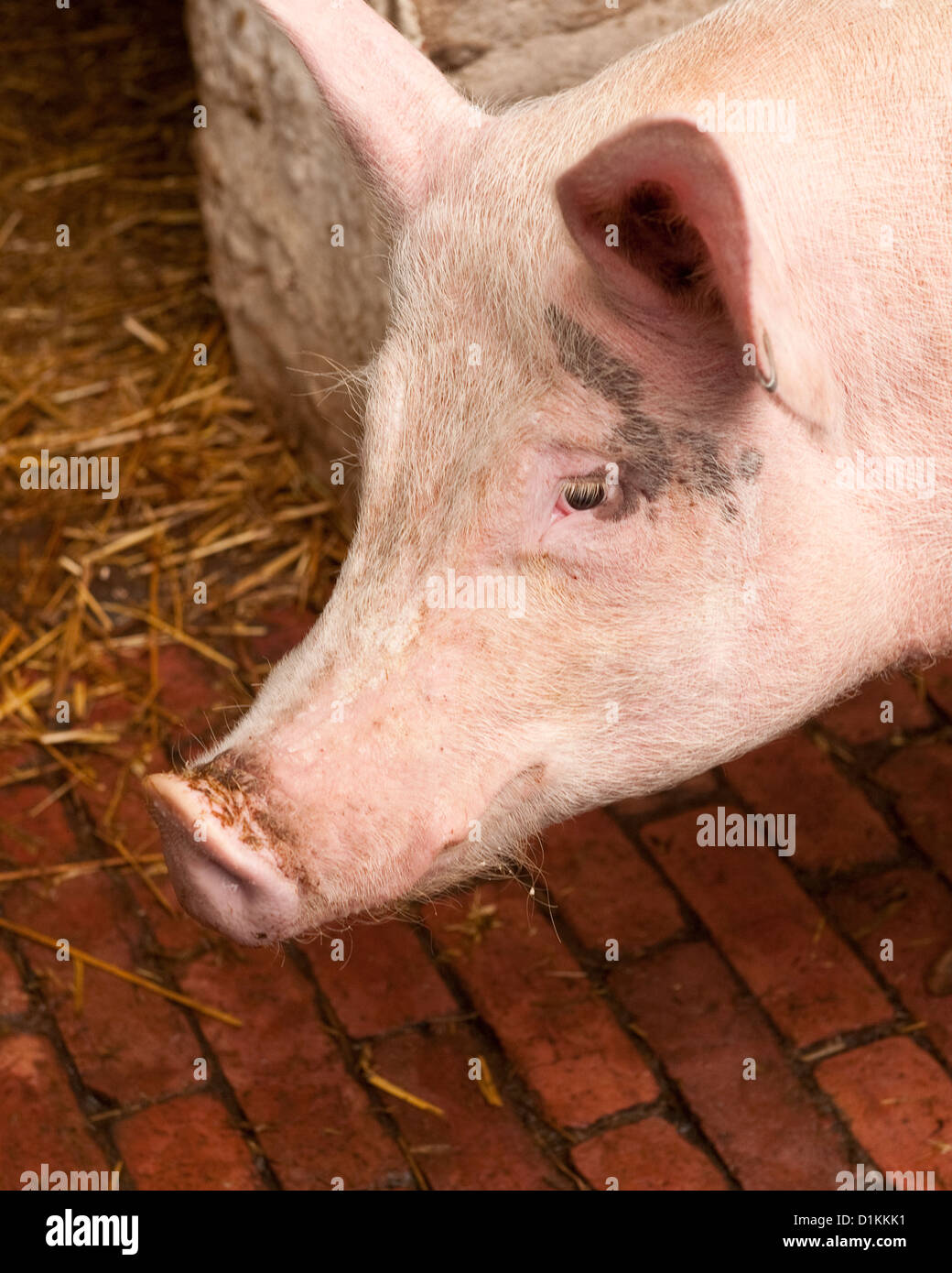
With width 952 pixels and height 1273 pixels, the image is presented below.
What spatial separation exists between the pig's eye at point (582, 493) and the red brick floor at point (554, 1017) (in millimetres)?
1188

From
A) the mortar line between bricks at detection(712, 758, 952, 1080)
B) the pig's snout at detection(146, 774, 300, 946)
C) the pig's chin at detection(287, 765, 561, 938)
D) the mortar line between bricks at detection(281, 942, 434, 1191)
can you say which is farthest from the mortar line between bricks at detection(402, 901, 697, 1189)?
the pig's snout at detection(146, 774, 300, 946)

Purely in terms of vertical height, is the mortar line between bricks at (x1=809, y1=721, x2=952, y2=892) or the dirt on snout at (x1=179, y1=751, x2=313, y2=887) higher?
the mortar line between bricks at (x1=809, y1=721, x2=952, y2=892)

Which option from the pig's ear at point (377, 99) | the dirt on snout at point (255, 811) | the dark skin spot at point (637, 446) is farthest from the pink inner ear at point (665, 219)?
the dirt on snout at point (255, 811)

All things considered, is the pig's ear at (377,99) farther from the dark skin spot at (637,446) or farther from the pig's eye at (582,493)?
the pig's eye at (582,493)

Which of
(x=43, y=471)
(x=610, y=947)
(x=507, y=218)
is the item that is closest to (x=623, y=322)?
(x=507, y=218)

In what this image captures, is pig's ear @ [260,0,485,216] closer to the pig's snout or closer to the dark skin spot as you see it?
the dark skin spot

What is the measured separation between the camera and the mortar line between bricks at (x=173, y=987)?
2840 mm

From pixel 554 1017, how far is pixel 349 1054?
43 centimetres

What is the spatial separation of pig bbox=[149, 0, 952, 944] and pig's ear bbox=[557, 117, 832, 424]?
0.9 inches

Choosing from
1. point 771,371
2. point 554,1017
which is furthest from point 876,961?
point 771,371

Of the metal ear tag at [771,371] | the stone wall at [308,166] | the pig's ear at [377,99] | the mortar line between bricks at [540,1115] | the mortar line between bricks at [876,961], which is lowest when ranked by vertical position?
the mortar line between bricks at [540,1115]

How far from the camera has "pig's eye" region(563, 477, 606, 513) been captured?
199 cm

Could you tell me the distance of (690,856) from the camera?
3393 mm

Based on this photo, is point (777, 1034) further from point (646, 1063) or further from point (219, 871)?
point (219, 871)
